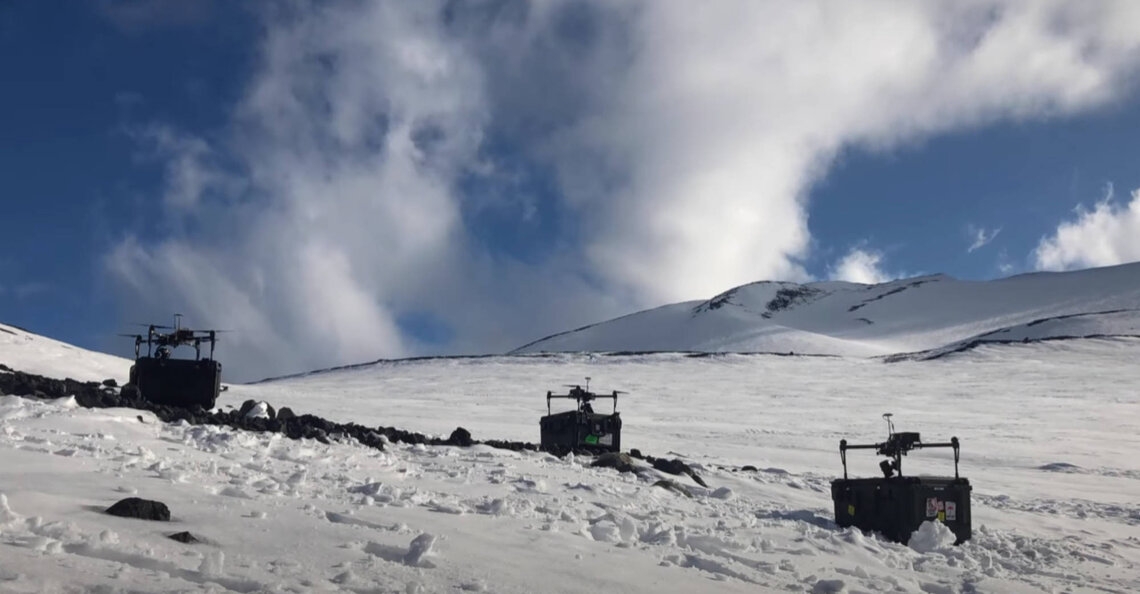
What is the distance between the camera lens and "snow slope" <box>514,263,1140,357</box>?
116650mm

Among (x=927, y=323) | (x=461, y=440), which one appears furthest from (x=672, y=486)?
(x=927, y=323)

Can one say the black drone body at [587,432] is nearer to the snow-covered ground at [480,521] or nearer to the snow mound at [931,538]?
the snow-covered ground at [480,521]

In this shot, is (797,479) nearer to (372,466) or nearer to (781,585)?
(372,466)

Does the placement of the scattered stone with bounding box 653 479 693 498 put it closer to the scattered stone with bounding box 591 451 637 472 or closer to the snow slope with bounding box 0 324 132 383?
the scattered stone with bounding box 591 451 637 472

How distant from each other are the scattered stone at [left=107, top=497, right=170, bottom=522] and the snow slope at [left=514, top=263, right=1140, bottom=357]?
360 feet

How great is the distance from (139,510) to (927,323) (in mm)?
167148

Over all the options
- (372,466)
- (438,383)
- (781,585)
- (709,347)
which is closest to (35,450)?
(372,466)

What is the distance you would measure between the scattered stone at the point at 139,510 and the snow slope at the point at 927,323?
10988cm

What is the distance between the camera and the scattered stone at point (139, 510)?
8.70 m

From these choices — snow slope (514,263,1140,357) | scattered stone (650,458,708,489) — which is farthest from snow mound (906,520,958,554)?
snow slope (514,263,1140,357)

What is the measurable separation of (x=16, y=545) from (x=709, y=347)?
479 feet

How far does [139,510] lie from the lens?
28.7ft

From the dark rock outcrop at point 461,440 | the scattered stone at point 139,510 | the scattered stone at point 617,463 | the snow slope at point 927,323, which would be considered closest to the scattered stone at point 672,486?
the scattered stone at point 617,463

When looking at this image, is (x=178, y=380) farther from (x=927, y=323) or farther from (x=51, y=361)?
(x=927, y=323)
